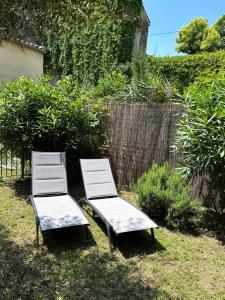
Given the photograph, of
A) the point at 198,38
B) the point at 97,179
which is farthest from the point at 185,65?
the point at 198,38

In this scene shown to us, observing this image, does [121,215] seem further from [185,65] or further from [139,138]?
[185,65]

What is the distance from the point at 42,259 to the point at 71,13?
10.7ft

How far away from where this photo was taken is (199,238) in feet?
16.3

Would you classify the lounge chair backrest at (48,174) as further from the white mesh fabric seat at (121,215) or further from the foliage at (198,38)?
the foliage at (198,38)

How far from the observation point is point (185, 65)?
15602 mm

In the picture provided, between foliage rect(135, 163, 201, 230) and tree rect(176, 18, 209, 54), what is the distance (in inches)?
1223

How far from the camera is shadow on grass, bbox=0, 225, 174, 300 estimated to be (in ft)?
11.0

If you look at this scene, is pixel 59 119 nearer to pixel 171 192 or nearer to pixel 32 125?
pixel 32 125

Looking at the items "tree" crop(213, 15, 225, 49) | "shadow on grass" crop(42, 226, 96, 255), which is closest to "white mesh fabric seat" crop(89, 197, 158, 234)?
"shadow on grass" crop(42, 226, 96, 255)

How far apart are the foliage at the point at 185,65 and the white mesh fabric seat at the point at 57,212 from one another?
10.5 metres

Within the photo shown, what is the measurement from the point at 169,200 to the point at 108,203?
3.87 ft

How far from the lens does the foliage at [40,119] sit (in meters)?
7.00

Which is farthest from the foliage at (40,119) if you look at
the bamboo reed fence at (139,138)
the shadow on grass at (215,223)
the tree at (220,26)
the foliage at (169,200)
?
the tree at (220,26)

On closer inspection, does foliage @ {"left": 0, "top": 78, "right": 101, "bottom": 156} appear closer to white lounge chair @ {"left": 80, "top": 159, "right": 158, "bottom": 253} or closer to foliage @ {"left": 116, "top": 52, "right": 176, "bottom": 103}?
white lounge chair @ {"left": 80, "top": 159, "right": 158, "bottom": 253}
